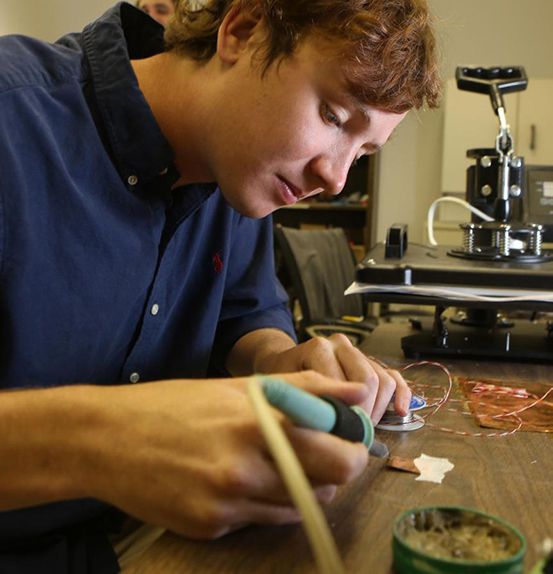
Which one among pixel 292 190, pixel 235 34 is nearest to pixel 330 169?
pixel 292 190

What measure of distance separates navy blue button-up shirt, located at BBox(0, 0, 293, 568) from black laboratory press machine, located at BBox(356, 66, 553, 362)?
1.21 feet

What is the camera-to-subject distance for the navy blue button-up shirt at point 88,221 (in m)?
0.72

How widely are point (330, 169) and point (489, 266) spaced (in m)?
0.43

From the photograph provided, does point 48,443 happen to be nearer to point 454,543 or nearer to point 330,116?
point 454,543

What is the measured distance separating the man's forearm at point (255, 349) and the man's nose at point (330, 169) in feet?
0.78

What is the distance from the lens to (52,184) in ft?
2.42

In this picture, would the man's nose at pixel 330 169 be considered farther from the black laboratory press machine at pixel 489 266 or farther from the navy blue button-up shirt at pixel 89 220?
the black laboratory press machine at pixel 489 266

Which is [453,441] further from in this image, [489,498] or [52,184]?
[52,184]

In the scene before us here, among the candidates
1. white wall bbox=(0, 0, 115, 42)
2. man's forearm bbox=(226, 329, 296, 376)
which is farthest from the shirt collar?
white wall bbox=(0, 0, 115, 42)

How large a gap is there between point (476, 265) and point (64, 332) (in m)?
0.67

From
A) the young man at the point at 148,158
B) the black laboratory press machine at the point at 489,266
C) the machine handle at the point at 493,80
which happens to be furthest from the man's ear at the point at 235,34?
the machine handle at the point at 493,80

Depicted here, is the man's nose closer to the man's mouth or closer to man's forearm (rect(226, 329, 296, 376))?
the man's mouth

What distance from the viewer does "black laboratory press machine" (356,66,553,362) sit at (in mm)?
1059

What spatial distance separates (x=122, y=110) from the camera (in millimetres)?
803
